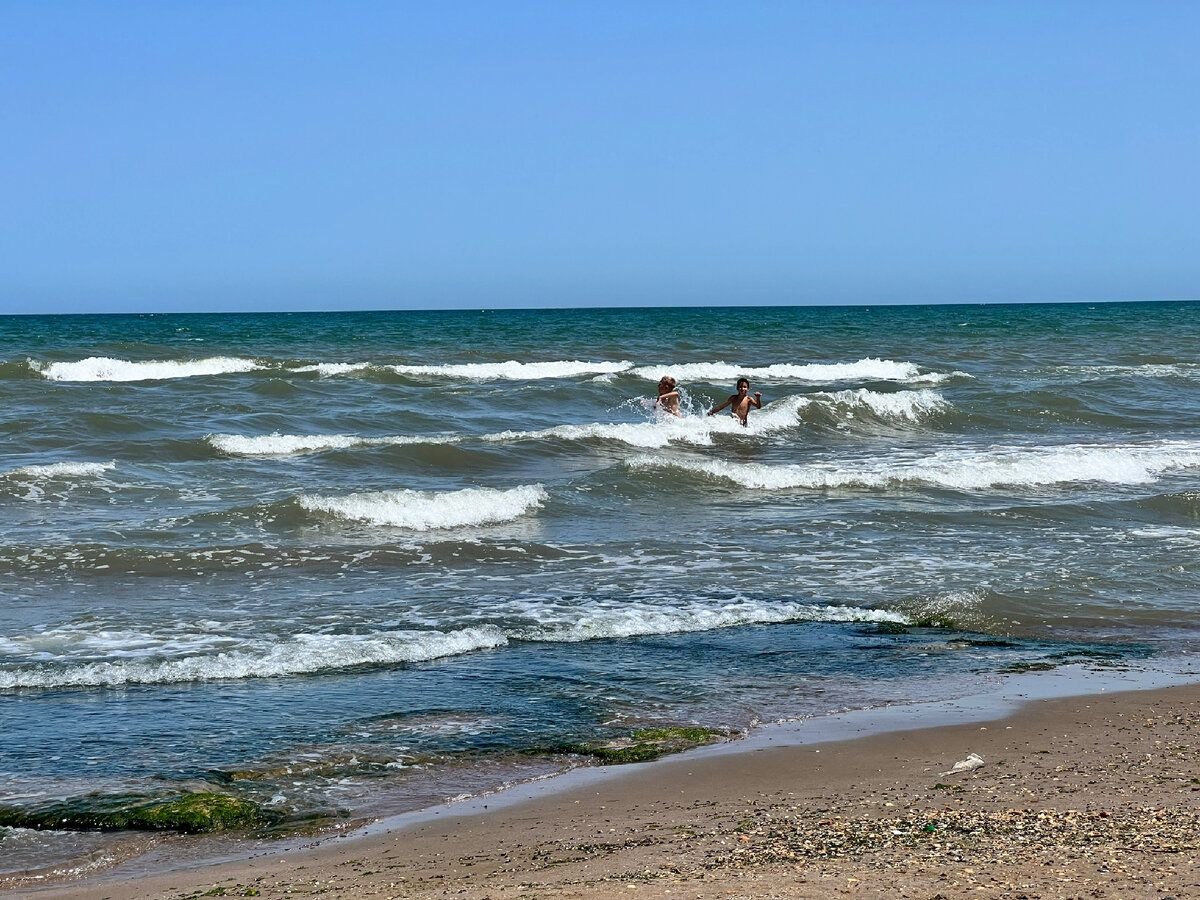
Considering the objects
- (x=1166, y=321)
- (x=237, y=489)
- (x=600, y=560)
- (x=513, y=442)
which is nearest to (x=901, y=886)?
(x=600, y=560)

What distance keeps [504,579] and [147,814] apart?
17.6 ft

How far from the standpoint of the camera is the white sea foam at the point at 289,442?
17953mm

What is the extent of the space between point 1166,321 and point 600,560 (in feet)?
224

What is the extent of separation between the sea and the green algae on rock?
0.17 ft

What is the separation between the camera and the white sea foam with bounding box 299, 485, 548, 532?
12.9 metres

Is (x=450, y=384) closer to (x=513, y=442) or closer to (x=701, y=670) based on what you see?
(x=513, y=442)

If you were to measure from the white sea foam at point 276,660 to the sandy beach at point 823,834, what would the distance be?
2.60 m

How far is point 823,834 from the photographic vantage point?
457cm

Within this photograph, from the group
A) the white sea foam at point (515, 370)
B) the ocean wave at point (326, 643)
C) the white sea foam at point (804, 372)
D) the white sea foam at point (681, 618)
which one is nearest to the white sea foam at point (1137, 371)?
the white sea foam at point (804, 372)

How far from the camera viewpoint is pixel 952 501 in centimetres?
1443

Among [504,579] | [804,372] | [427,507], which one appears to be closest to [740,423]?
[427,507]

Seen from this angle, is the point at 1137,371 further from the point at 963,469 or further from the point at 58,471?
the point at 58,471

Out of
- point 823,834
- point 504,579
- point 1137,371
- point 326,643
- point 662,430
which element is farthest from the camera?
point 1137,371

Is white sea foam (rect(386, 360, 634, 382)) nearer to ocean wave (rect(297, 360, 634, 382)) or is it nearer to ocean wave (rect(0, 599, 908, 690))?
ocean wave (rect(297, 360, 634, 382))
